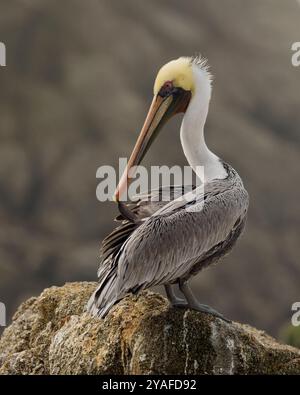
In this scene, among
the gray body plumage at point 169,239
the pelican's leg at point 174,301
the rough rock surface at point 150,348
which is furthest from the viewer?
the pelican's leg at point 174,301

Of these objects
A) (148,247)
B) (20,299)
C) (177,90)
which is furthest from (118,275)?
(20,299)

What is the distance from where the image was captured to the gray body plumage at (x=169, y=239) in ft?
25.6

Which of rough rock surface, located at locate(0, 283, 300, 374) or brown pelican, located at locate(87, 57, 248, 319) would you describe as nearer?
rough rock surface, located at locate(0, 283, 300, 374)

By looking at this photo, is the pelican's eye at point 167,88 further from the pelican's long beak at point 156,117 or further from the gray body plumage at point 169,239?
the gray body plumage at point 169,239

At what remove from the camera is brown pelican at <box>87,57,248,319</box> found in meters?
7.85

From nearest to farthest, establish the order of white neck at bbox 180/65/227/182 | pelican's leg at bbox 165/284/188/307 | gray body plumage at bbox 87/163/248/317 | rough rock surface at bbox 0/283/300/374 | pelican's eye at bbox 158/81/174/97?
rough rock surface at bbox 0/283/300/374
gray body plumage at bbox 87/163/248/317
pelican's leg at bbox 165/284/188/307
white neck at bbox 180/65/227/182
pelican's eye at bbox 158/81/174/97

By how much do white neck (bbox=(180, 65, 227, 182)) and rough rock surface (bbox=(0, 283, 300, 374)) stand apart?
132cm

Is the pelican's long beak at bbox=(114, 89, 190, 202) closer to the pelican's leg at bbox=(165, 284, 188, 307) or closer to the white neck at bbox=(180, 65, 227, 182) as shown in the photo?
the white neck at bbox=(180, 65, 227, 182)

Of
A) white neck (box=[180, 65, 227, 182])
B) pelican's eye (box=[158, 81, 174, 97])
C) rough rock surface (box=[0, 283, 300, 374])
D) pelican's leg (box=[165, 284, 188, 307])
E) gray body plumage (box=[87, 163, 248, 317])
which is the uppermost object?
pelican's eye (box=[158, 81, 174, 97])

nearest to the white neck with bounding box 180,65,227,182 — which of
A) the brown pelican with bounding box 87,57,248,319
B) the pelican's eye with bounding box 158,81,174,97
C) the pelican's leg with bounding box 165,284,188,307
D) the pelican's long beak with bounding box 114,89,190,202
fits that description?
the brown pelican with bounding box 87,57,248,319

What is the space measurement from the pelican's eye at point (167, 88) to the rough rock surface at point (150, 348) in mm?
1943

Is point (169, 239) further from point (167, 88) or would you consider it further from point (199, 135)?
point (167, 88)

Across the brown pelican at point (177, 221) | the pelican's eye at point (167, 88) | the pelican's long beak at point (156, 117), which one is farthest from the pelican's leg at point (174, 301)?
the pelican's eye at point (167, 88)

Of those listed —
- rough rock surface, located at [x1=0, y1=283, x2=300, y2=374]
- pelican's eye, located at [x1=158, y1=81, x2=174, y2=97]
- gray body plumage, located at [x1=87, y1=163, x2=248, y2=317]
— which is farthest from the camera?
pelican's eye, located at [x1=158, y1=81, x2=174, y2=97]
